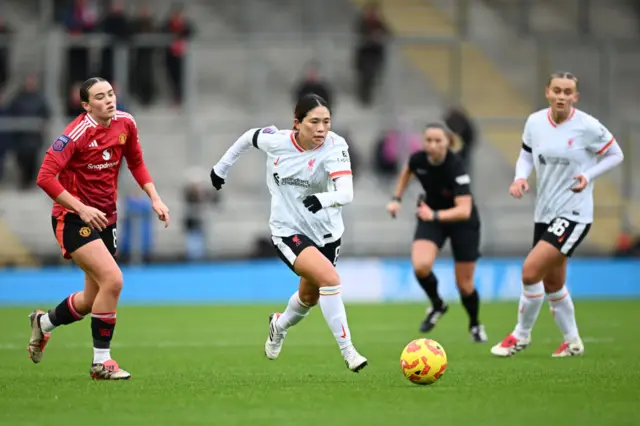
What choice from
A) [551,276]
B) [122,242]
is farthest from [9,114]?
[551,276]

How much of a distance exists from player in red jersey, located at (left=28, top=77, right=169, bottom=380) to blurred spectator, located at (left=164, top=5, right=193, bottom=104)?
49.2 feet

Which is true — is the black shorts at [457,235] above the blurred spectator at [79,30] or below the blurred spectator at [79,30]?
below

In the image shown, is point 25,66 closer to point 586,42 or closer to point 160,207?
point 586,42

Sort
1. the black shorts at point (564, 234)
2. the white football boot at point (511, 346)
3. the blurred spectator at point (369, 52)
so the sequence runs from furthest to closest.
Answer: the blurred spectator at point (369, 52)
the white football boot at point (511, 346)
the black shorts at point (564, 234)

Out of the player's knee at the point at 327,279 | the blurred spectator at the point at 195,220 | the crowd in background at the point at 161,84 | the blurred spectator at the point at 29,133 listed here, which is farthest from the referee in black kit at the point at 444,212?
the blurred spectator at the point at 29,133

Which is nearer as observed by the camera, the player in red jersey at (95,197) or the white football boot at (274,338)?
the player in red jersey at (95,197)

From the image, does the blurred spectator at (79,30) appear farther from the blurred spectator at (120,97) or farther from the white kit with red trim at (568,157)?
the white kit with red trim at (568,157)

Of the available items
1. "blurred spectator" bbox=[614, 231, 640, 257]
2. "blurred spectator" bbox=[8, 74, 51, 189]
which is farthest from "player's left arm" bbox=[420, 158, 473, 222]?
"blurred spectator" bbox=[8, 74, 51, 189]

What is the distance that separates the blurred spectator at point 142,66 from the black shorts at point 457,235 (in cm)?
1247

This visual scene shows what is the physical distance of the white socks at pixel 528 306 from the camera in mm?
11539

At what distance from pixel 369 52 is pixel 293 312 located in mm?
15817

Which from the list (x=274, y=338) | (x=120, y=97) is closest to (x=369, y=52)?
(x=120, y=97)

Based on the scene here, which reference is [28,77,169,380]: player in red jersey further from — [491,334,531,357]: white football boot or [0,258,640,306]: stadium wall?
[0,258,640,306]: stadium wall

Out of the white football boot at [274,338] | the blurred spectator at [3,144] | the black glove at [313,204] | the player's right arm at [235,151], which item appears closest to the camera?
the black glove at [313,204]
